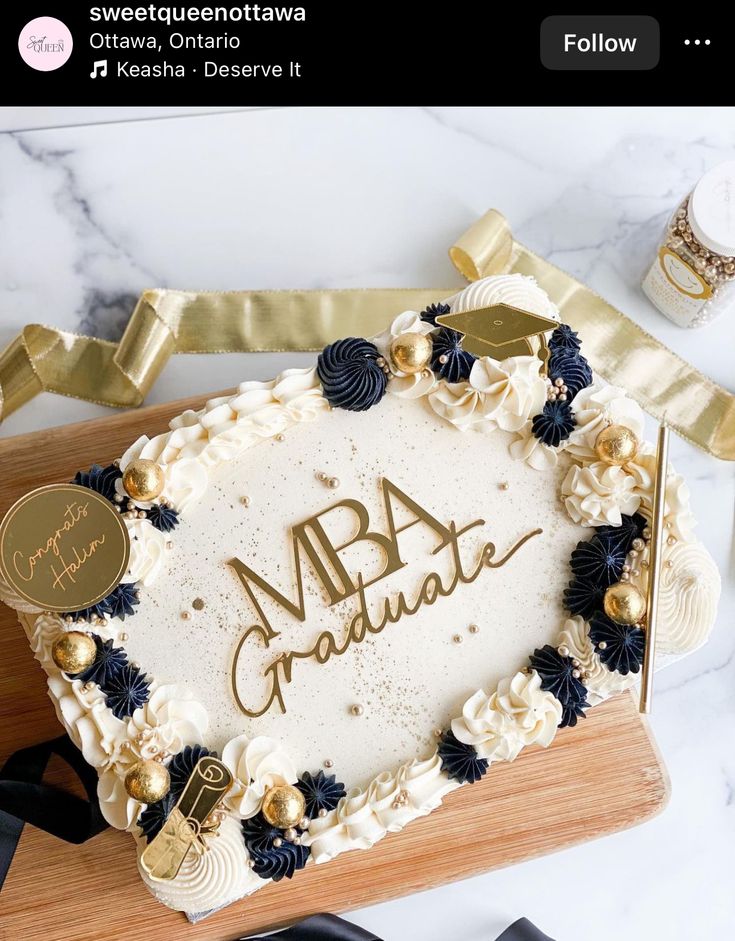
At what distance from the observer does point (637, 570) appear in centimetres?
126

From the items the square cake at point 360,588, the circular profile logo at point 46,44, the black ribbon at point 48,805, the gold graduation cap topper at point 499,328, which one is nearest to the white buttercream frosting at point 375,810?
the square cake at point 360,588

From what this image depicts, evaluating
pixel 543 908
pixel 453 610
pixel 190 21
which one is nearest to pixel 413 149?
pixel 190 21

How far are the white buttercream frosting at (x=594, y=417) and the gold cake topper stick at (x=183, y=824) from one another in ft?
2.20

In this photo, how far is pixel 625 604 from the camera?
1.22m

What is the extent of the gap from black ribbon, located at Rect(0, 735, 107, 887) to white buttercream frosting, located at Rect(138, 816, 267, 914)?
0.17 m

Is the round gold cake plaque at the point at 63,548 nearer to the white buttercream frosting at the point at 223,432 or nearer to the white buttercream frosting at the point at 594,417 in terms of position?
the white buttercream frosting at the point at 223,432

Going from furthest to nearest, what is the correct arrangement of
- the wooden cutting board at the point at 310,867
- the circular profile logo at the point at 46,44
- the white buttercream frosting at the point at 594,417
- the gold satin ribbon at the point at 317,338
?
1. the circular profile logo at the point at 46,44
2. the gold satin ribbon at the point at 317,338
3. the wooden cutting board at the point at 310,867
4. the white buttercream frosting at the point at 594,417

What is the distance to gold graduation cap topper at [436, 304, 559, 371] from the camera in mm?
1213

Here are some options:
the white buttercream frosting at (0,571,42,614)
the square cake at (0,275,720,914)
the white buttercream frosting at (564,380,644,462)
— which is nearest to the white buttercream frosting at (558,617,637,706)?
the square cake at (0,275,720,914)

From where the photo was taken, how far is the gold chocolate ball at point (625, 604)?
3.99ft

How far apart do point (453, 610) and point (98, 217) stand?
1.01m

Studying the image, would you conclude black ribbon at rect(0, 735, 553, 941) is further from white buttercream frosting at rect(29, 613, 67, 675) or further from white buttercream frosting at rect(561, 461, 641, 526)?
white buttercream frosting at rect(561, 461, 641, 526)

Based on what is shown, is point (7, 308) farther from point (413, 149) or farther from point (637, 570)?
point (637, 570)

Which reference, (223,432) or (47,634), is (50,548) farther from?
(223,432)
